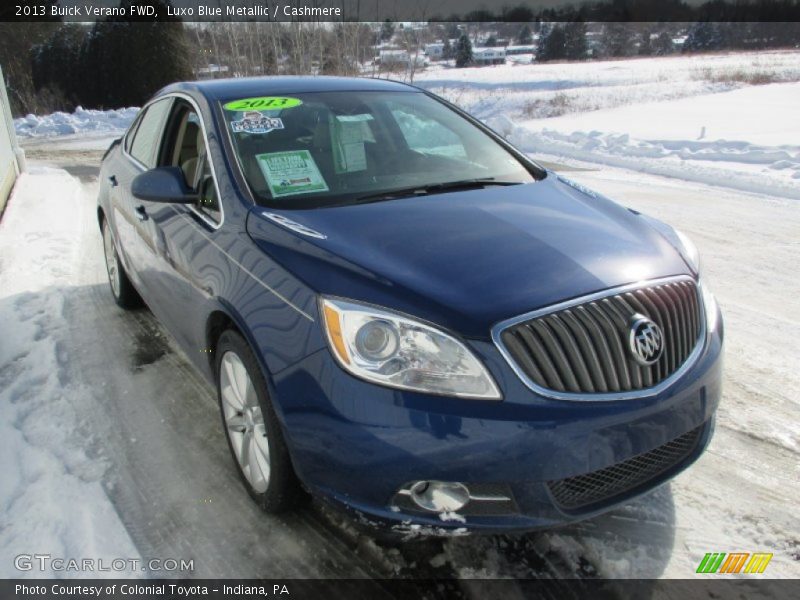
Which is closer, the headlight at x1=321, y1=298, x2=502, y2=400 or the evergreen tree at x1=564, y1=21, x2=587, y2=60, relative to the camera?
the headlight at x1=321, y1=298, x2=502, y2=400

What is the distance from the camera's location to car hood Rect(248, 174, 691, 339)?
6.61 ft

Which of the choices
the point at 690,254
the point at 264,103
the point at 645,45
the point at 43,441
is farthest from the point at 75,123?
the point at 645,45

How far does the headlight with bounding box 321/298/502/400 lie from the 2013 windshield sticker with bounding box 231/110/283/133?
4.47 feet

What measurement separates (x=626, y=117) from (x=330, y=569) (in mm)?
15984

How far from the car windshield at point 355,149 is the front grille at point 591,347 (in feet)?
3.70

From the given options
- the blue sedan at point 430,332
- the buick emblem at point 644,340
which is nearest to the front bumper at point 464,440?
the blue sedan at point 430,332

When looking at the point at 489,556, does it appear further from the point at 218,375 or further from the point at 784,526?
the point at 218,375

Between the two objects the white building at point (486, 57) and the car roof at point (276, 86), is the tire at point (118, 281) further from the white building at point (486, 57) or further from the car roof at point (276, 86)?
the white building at point (486, 57)

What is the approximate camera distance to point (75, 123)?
1880 cm

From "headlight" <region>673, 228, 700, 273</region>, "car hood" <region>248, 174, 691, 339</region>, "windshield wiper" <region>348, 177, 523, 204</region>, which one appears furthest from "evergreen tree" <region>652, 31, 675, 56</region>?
"car hood" <region>248, 174, 691, 339</region>

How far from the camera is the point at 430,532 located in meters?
1.98

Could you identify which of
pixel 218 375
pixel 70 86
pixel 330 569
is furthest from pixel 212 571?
pixel 70 86

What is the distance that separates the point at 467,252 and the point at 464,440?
0.72 meters

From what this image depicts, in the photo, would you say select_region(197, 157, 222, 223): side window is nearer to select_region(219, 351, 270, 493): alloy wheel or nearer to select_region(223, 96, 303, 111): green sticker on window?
select_region(223, 96, 303, 111): green sticker on window
